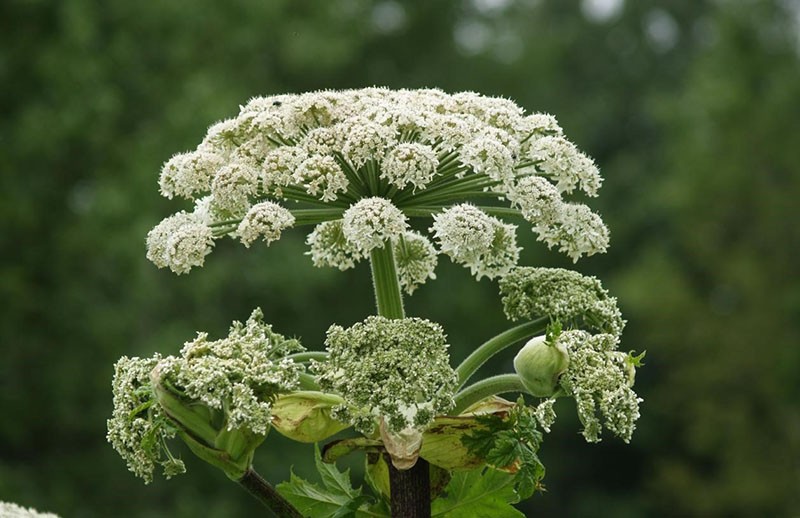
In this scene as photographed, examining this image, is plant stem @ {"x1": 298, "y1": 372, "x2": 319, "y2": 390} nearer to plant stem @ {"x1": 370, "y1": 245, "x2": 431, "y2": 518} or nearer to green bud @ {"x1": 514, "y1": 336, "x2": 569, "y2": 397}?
plant stem @ {"x1": 370, "y1": 245, "x2": 431, "y2": 518}

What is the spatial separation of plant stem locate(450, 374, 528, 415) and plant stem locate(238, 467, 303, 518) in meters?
0.59

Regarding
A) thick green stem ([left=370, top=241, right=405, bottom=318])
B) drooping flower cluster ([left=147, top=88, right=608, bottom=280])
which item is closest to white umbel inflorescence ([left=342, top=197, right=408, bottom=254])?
drooping flower cluster ([left=147, top=88, right=608, bottom=280])

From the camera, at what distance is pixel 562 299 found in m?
3.84

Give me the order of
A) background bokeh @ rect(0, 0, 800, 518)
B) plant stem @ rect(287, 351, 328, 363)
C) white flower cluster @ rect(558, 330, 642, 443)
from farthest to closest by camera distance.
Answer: background bokeh @ rect(0, 0, 800, 518) → plant stem @ rect(287, 351, 328, 363) → white flower cluster @ rect(558, 330, 642, 443)

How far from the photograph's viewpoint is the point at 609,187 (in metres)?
35.5

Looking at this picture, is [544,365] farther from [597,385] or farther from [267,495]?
[267,495]

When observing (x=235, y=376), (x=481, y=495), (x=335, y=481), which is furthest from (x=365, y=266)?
(x=235, y=376)

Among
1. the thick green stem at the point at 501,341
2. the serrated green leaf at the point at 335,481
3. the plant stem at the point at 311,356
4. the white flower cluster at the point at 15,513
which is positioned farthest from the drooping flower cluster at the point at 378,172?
the white flower cluster at the point at 15,513

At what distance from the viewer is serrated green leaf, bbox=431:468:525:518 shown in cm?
397

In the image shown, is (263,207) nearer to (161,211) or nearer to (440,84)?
(161,211)

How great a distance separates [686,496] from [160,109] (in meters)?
15.0

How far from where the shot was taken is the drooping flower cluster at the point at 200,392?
3365 mm

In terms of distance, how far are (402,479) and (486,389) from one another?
0.39 m

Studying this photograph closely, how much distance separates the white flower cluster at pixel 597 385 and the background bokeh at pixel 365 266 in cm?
1530
